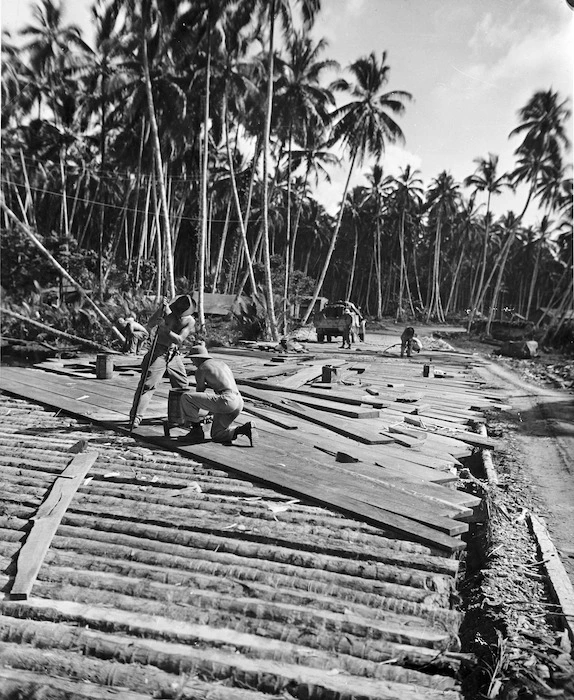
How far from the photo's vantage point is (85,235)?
4284cm

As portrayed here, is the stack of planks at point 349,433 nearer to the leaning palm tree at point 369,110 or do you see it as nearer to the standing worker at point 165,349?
the standing worker at point 165,349

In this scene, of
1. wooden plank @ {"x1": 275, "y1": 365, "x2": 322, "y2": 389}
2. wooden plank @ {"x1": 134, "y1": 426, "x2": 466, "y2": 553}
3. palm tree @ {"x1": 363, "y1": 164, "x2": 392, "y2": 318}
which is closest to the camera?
wooden plank @ {"x1": 134, "y1": 426, "x2": 466, "y2": 553}

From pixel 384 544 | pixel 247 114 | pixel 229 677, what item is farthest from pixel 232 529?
pixel 247 114

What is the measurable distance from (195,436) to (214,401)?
2.06 ft

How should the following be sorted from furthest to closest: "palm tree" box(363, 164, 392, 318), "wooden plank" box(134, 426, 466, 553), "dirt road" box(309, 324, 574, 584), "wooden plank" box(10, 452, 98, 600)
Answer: "palm tree" box(363, 164, 392, 318) < "dirt road" box(309, 324, 574, 584) < "wooden plank" box(134, 426, 466, 553) < "wooden plank" box(10, 452, 98, 600)

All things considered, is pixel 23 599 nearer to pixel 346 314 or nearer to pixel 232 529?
pixel 232 529

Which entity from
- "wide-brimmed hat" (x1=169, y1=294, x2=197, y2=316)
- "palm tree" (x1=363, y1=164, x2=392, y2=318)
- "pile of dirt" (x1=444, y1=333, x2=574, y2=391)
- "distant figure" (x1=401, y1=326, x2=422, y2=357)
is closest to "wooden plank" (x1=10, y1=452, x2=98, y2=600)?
"wide-brimmed hat" (x1=169, y1=294, x2=197, y2=316)

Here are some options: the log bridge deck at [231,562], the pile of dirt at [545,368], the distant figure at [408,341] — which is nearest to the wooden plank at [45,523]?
the log bridge deck at [231,562]

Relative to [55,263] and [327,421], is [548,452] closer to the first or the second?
[327,421]

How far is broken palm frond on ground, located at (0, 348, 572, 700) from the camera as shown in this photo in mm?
2617

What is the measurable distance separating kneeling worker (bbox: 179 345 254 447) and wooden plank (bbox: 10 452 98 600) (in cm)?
112

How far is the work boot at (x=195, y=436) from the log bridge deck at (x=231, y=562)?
0.16 metres

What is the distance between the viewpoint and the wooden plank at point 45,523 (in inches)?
128

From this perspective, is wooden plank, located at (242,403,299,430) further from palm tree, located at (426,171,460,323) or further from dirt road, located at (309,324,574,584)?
palm tree, located at (426,171,460,323)
